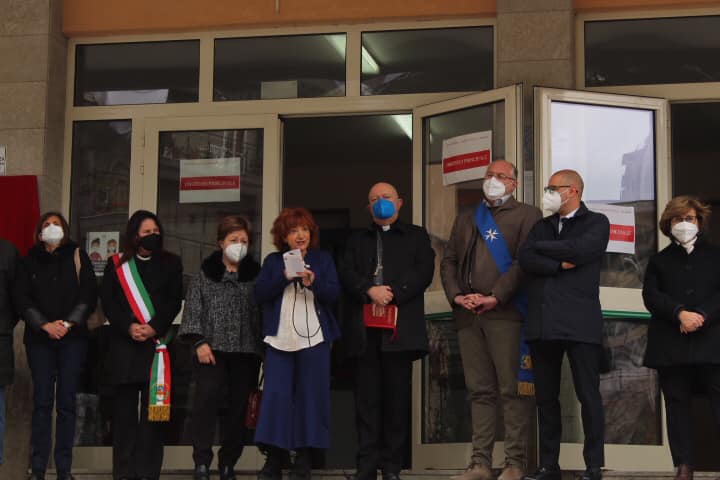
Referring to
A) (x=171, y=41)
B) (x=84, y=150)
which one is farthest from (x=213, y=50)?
(x=84, y=150)

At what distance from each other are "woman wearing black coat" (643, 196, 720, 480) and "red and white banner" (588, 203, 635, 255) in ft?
4.32

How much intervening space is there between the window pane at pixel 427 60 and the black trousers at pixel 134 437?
2.98m

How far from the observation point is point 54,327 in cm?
807

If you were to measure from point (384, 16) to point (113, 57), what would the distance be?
2.13m

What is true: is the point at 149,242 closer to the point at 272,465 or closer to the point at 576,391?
the point at 272,465

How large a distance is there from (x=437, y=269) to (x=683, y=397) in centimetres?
236

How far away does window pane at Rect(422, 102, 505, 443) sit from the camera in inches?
352

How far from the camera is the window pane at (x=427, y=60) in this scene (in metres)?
9.45

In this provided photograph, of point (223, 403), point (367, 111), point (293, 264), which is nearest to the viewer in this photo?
point (293, 264)

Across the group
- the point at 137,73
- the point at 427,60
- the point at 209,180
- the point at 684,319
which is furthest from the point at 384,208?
the point at 137,73

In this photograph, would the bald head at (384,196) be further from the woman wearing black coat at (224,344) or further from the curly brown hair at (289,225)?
the woman wearing black coat at (224,344)

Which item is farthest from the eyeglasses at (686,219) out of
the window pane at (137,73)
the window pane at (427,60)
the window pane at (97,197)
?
the window pane at (97,197)

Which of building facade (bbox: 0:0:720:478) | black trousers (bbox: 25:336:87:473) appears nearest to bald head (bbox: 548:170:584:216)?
building facade (bbox: 0:0:720:478)

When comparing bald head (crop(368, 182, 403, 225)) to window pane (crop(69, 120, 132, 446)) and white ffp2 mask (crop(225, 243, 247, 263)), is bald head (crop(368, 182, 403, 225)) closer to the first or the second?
white ffp2 mask (crop(225, 243, 247, 263))
